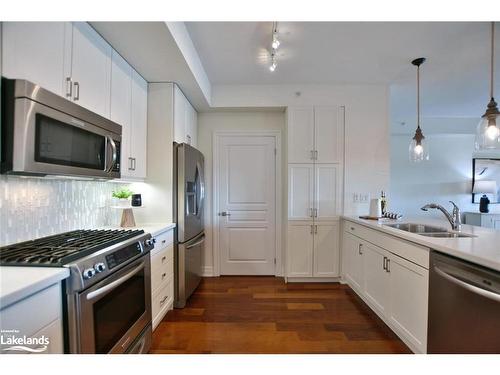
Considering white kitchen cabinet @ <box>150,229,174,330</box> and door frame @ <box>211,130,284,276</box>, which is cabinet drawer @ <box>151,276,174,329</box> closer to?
white kitchen cabinet @ <box>150,229,174,330</box>

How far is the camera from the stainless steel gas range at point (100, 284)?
1041 mm

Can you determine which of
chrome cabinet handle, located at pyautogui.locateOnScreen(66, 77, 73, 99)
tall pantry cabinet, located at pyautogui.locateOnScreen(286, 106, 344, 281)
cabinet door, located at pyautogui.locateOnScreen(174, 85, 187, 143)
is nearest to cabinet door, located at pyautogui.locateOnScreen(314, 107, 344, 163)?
tall pantry cabinet, located at pyautogui.locateOnScreen(286, 106, 344, 281)

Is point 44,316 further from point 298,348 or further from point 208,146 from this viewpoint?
point 208,146

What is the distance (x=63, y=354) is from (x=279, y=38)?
2590mm

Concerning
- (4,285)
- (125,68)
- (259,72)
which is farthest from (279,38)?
(4,285)

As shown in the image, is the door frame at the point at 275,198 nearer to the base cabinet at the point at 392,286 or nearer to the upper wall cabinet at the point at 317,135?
the upper wall cabinet at the point at 317,135

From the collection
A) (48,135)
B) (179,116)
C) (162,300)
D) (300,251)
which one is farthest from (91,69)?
(300,251)

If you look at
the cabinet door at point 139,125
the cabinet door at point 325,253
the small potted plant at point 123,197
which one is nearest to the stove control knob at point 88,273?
the small potted plant at point 123,197

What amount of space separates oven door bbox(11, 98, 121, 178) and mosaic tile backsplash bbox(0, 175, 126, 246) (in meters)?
0.31

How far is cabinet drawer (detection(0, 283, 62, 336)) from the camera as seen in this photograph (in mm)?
817

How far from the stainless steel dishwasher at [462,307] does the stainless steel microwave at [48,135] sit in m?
2.26

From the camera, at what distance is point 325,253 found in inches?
126

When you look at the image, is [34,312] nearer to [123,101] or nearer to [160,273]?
[160,273]

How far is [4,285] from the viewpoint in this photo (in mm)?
846
